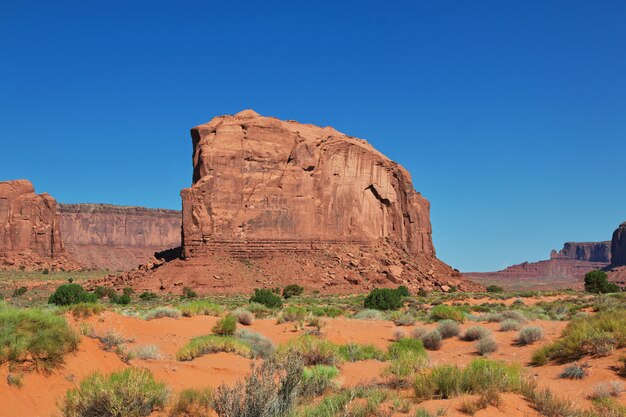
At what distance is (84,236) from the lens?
492ft

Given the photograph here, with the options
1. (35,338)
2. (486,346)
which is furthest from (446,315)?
(35,338)

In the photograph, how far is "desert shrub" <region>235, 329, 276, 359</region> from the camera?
14.2 meters

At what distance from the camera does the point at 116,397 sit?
25.5 feet

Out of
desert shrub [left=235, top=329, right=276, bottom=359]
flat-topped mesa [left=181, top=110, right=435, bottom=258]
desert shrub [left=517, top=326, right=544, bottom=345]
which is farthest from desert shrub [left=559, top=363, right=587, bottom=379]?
flat-topped mesa [left=181, top=110, right=435, bottom=258]

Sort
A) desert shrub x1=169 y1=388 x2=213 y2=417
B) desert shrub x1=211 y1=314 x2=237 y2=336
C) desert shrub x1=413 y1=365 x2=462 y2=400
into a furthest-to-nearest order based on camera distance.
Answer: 1. desert shrub x1=211 y1=314 x2=237 y2=336
2. desert shrub x1=413 y1=365 x2=462 y2=400
3. desert shrub x1=169 y1=388 x2=213 y2=417

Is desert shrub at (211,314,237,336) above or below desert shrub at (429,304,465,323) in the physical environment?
above

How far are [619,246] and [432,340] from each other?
155360 millimetres

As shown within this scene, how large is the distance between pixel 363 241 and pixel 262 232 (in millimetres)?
13043

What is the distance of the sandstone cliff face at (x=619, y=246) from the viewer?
486ft

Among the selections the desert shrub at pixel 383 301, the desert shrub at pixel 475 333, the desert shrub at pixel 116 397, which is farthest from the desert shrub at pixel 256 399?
the desert shrub at pixel 383 301

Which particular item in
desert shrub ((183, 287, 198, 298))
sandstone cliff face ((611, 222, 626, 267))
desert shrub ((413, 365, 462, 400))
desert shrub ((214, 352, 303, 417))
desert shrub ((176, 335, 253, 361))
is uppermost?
sandstone cliff face ((611, 222, 626, 267))

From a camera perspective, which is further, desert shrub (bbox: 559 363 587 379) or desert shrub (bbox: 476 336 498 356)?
desert shrub (bbox: 476 336 498 356)

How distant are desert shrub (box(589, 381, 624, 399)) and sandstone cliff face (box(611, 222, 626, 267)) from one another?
15593 centimetres

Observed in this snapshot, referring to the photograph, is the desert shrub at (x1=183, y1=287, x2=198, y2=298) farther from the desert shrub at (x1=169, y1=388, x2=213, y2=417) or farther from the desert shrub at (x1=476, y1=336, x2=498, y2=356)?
the desert shrub at (x1=169, y1=388, x2=213, y2=417)
